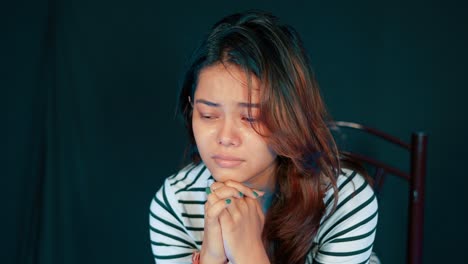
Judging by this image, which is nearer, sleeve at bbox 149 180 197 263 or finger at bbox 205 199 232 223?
finger at bbox 205 199 232 223

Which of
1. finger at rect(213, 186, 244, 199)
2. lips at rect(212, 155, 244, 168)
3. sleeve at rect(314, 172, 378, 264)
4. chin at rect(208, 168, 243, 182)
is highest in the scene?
lips at rect(212, 155, 244, 168)

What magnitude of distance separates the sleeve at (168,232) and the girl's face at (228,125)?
0.21 m

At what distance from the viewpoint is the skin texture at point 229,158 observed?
86cm

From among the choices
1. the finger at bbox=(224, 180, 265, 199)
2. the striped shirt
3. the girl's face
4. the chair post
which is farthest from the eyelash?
the chair post

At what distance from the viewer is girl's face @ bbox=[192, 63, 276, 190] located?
855 mm

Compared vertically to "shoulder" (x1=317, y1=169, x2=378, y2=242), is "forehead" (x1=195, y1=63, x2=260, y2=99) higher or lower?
higher

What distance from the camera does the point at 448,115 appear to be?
1.65m

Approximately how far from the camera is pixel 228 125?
0.87m

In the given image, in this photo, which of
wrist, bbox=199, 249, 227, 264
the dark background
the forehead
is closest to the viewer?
the forehead

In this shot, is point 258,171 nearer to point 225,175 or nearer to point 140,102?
point 225,175

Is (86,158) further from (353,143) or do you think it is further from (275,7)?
(353,143)

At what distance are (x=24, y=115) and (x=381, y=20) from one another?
1069 millimetres

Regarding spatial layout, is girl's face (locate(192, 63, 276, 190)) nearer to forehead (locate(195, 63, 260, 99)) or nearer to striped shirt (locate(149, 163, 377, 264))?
forehead (locate(195, 63, 260, 99))

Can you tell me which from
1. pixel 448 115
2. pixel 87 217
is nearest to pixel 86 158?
pixel 87 217
